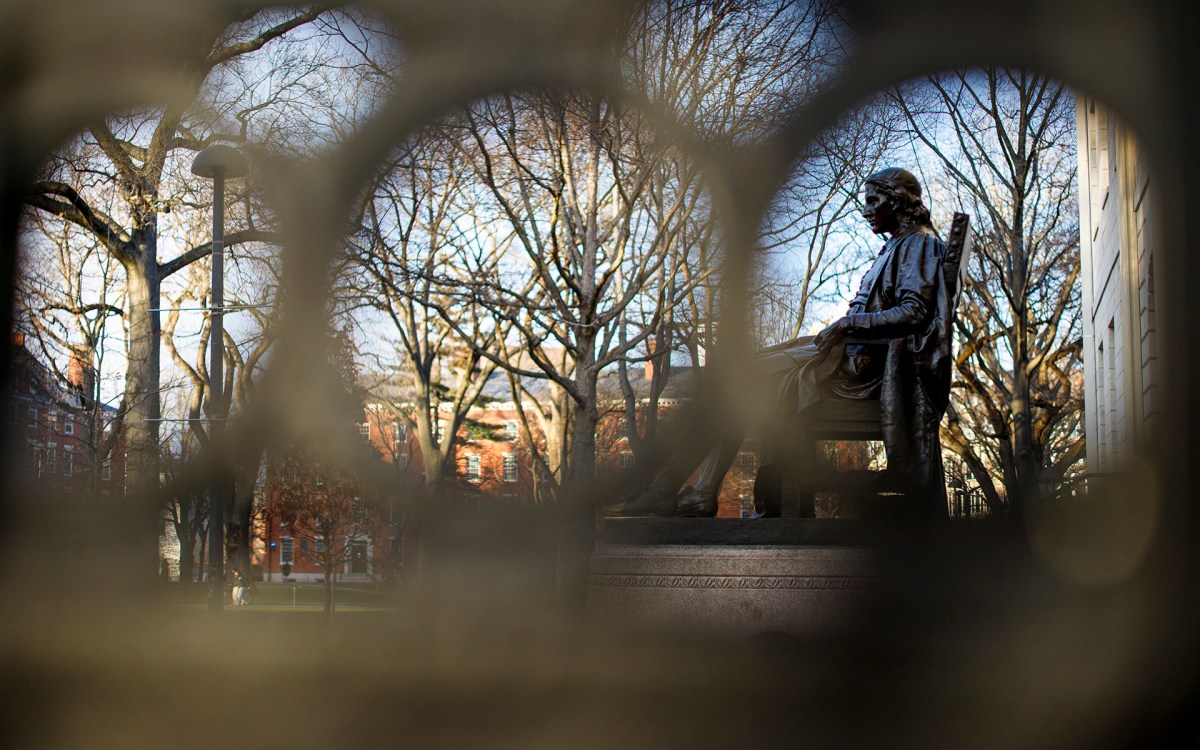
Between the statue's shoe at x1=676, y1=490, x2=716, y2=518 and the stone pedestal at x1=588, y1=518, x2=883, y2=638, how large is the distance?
→ 10 centimetres

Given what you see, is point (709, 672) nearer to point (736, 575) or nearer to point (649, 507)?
point (736, 575)

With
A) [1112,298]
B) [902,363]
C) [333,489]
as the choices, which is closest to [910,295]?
[902,363]

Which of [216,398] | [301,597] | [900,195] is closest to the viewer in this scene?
[900,195]

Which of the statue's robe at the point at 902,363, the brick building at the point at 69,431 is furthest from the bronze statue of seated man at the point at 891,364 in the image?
the brick building at the point at 69,431

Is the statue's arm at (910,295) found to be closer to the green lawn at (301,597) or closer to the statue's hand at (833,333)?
the statue's hand at (833,333)

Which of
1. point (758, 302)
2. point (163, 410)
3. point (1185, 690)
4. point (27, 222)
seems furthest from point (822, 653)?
point (163, 410)

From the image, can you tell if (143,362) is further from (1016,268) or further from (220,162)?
(1016,268)

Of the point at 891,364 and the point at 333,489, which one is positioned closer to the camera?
the point at 891,364

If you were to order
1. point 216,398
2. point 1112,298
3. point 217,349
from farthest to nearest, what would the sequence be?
point 1112,298 → point 217,349 → point 216,398

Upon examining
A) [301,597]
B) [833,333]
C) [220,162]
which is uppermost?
[220,162]

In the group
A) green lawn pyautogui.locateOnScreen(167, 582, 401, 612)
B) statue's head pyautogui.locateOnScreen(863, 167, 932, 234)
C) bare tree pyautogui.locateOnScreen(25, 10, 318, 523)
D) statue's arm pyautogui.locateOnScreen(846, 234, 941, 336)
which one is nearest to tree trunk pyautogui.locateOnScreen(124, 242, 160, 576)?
bare tree pyautogui.locateOnScreen(25, 10, 318, 523)

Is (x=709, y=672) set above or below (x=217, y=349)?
below

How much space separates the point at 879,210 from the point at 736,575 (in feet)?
5.29

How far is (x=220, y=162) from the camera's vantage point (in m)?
6.71
